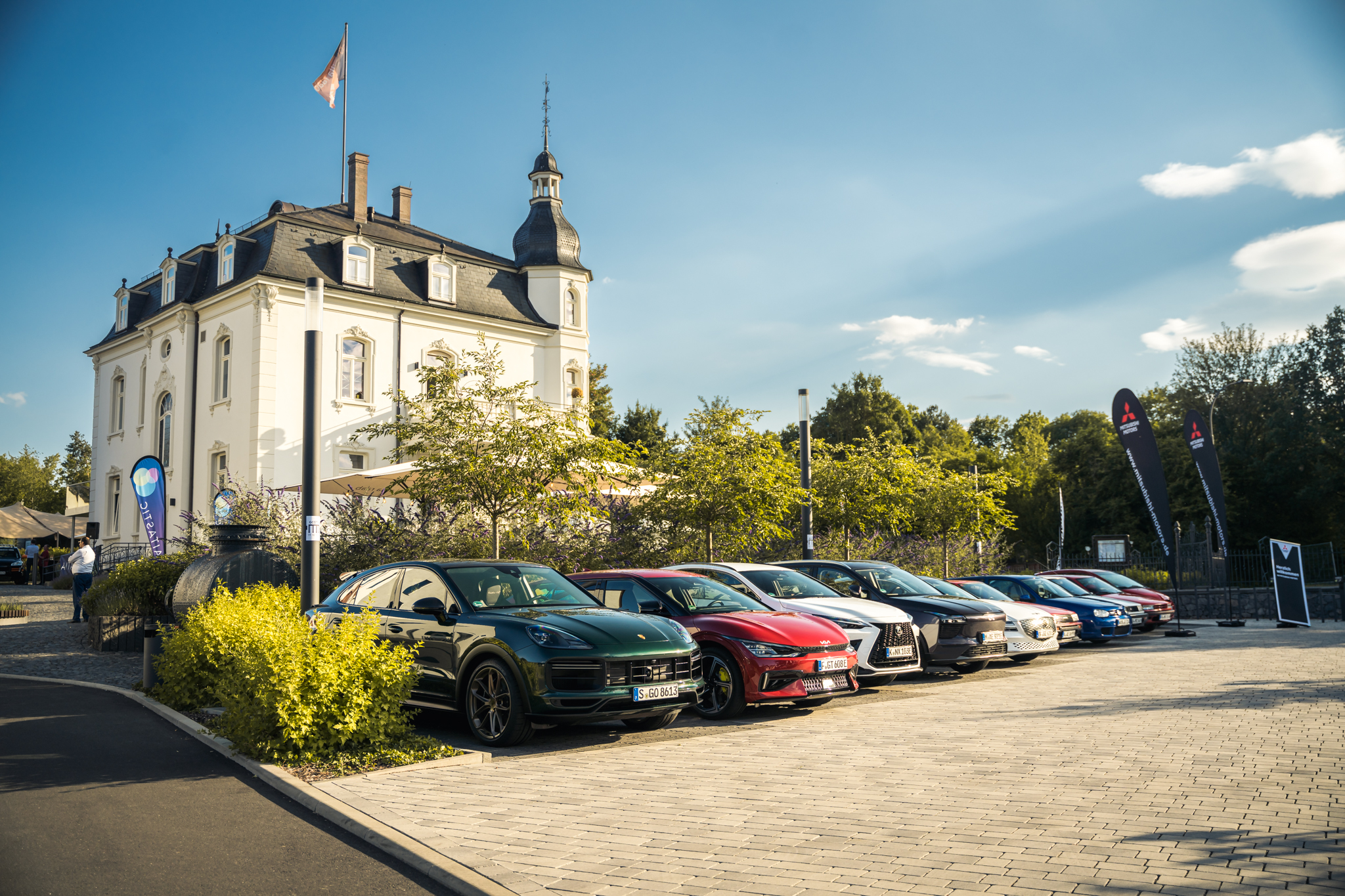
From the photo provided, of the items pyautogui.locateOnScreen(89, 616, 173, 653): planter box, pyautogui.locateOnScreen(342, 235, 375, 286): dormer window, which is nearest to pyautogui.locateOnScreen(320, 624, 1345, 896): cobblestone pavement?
pyautogui.locateOnScreen(89, 616, 173, 653): planter box

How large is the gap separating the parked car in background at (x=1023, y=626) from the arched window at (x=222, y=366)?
88.4 ft

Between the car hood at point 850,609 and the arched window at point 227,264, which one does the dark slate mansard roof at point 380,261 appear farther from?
the car hood at point 850,609

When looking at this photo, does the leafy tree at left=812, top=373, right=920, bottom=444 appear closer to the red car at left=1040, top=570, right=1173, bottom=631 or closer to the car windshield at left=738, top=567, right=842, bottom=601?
the red car at left=1040, top=570, right=1173, bottom=631

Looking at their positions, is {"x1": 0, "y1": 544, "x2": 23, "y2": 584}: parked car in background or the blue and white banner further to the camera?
{"x1": 0, "y1": 544, "x2": 23, "y2": 584}: parked car in background

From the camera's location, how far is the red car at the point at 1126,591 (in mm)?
21938

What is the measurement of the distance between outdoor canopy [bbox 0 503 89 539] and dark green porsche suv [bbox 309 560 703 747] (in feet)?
157

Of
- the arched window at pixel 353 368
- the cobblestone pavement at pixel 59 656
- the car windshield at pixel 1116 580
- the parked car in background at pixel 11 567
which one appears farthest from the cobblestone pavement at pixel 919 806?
the parked car in background at pixel 11 567

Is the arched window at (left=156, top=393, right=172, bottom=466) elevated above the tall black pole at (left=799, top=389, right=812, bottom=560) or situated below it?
above

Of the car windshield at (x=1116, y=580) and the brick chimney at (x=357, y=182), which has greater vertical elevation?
the brick chimney at (x=357, y=182)

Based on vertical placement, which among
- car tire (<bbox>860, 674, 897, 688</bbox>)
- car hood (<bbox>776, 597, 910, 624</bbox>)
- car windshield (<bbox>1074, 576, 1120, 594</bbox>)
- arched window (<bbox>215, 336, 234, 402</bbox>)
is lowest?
car tire (<bbox>860, 674, 897, 688</bbox>)

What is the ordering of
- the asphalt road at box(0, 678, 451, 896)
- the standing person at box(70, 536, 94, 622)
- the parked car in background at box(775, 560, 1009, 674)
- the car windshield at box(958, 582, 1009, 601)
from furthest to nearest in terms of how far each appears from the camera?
the standing person at box(70, 536, 94, 622) < the car windshield at box(958, 582, 1009, 601) < the parked car in background at box(775, 560, 1009, 674) < the asphalt road at box(0, 678, 451, 896)

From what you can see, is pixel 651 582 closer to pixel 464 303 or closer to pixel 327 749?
pixel 327 749

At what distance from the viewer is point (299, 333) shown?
32688 mm

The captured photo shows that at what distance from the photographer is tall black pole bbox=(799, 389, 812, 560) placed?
18438mm
